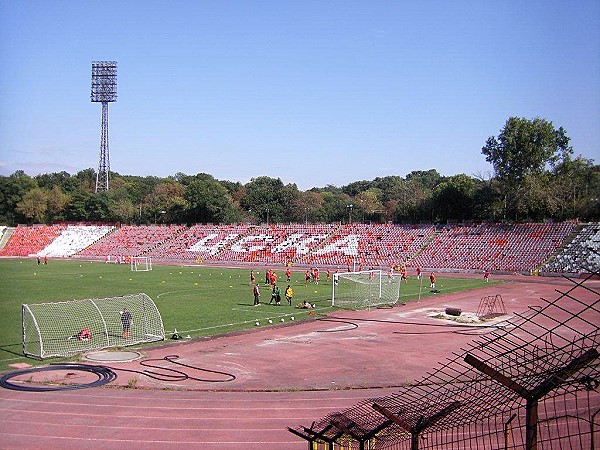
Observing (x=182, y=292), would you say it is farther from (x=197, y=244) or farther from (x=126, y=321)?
(x=197, y=244)

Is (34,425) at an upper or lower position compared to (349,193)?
lower

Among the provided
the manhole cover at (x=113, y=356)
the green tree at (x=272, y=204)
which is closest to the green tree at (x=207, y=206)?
the green tree at (x=272, y=204)

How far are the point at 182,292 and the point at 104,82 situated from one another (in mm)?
75318

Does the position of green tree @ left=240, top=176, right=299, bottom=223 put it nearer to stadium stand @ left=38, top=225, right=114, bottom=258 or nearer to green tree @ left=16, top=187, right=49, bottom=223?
stadium stand @ left=38, top=225, right=114, bottom=258

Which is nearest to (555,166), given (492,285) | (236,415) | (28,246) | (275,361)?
(492,285)

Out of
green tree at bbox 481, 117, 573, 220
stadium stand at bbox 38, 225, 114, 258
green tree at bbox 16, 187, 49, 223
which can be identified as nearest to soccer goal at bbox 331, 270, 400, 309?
green tree at bbox 481, 117, 573, 220

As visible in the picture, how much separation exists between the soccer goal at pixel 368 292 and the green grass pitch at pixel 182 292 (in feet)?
3.79

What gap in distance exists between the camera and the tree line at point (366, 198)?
244ft

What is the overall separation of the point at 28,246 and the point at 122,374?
276 ft

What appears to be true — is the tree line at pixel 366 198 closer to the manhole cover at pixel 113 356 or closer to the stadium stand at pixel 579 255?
the stadium stand at pixel 579 255

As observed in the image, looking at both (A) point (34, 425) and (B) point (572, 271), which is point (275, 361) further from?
(B) point (572, 271)

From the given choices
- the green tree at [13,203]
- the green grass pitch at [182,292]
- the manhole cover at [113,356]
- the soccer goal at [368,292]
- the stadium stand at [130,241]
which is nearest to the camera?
the manhole cover at [113,356]

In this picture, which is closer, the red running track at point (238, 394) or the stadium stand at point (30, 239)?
the red running track at point (238, 394)

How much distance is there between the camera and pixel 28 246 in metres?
95.0
